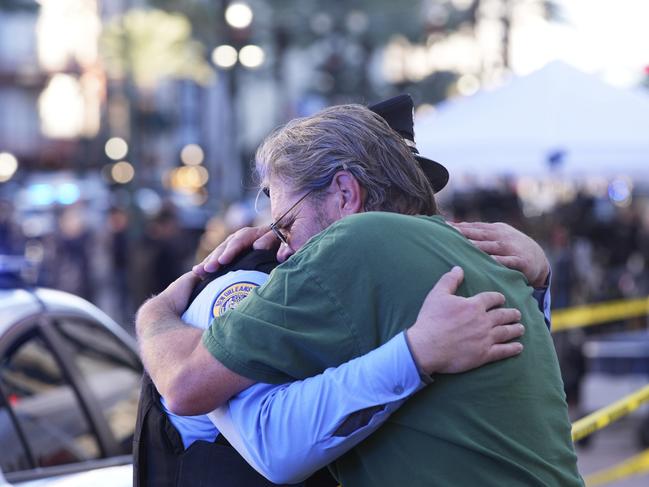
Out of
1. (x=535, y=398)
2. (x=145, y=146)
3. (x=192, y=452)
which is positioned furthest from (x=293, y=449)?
(x=145, y=146)

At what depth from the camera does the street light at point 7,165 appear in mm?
52719

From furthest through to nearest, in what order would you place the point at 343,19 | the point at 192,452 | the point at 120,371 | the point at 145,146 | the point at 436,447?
the point at 145,146
the point at 343,19
the point at 120,371
the point at 192,452
the point at 436,447

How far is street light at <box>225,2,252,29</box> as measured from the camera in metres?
12.3

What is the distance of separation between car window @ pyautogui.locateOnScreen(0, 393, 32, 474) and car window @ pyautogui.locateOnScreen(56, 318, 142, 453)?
0.49 meters

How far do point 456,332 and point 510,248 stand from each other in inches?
20.3

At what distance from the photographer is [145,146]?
56406mm

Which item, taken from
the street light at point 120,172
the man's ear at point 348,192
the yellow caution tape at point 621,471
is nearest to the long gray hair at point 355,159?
the man's ear at point 348,192

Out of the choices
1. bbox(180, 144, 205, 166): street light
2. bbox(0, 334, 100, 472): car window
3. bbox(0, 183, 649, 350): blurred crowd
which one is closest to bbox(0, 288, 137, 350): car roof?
bbox(0, 334, 100, 472): car window

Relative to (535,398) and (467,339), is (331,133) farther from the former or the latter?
(535,398)

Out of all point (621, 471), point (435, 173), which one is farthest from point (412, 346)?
point (621, 471)

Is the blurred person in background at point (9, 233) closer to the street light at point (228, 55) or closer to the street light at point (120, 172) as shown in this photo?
the street light at point (228, 55)

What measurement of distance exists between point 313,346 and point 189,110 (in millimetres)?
57734

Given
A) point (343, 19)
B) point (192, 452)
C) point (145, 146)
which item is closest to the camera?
point (192, 452)

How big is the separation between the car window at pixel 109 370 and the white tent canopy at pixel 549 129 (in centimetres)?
572
